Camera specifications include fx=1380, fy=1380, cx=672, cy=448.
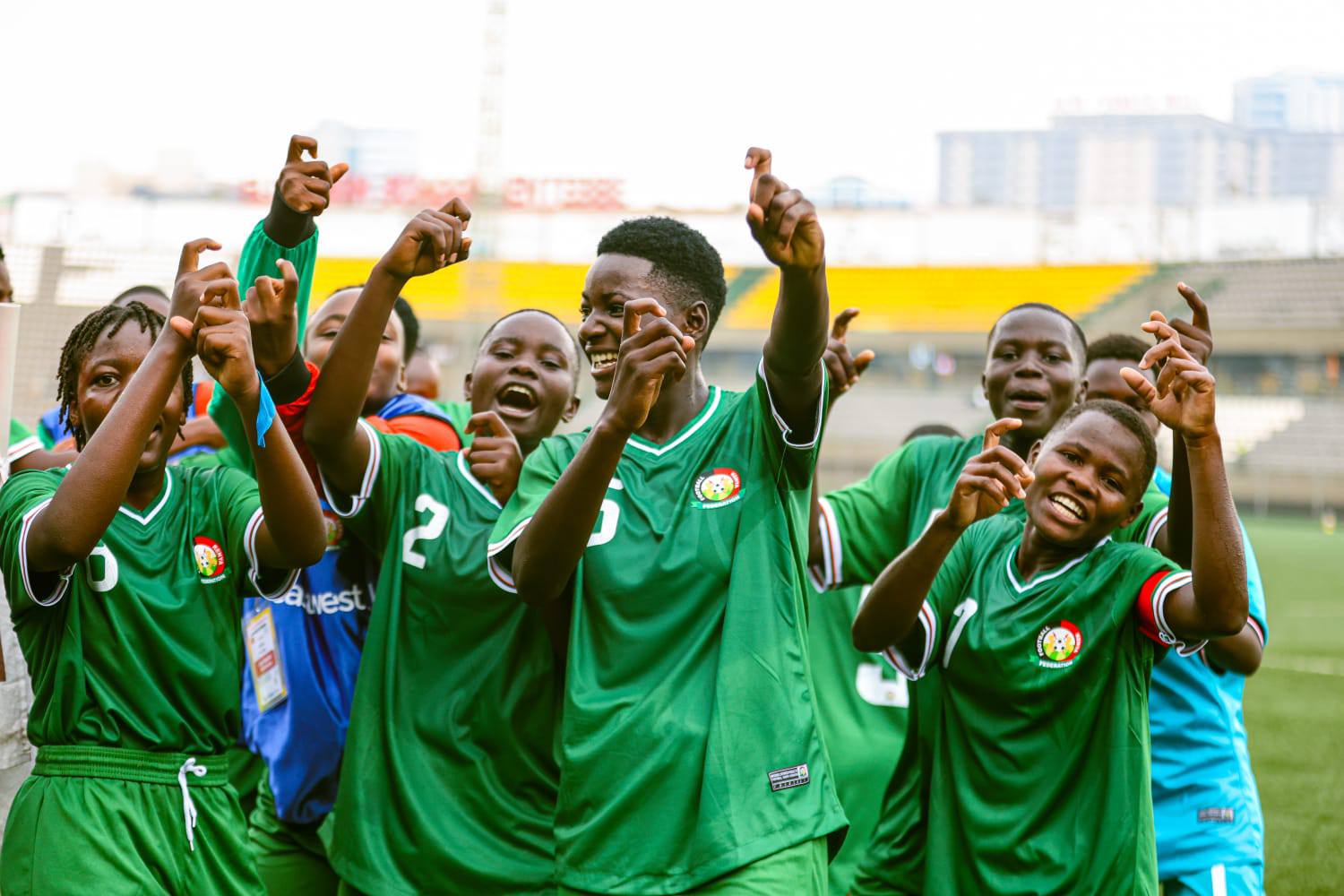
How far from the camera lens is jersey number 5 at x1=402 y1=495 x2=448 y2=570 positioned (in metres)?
3.75

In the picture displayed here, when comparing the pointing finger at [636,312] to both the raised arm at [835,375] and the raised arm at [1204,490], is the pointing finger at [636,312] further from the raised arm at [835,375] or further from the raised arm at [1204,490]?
the raised arm at [1204,490]

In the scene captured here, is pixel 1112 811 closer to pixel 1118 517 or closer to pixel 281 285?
pixel 1118 517

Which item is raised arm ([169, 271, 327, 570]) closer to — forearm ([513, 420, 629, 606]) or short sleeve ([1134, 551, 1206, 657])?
forearm ([513, 420, 629, 606])

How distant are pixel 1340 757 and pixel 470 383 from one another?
26.5 ft

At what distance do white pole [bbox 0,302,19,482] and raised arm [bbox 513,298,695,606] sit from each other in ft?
4.84

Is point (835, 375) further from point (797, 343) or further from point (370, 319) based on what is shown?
point (370, 319)

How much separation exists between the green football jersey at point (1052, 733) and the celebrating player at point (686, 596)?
57cm

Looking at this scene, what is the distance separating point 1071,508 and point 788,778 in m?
1.15

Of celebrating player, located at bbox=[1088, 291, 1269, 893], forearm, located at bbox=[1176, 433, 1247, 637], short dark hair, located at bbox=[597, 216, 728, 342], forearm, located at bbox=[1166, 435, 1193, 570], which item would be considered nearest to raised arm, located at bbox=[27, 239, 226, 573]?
short dark hair, located at bbox=[597, 216, 728, 342]

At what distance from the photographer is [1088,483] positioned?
11.8 feet

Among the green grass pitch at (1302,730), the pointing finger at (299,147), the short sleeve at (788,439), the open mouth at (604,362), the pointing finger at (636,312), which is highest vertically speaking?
the pointing finger at (299,147)

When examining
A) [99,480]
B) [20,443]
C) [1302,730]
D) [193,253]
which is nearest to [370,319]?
[193,253]

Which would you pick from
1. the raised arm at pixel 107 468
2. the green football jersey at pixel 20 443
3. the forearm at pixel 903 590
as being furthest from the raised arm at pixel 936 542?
the green football jersey at pixel 20 443

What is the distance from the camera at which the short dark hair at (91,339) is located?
3.37m
